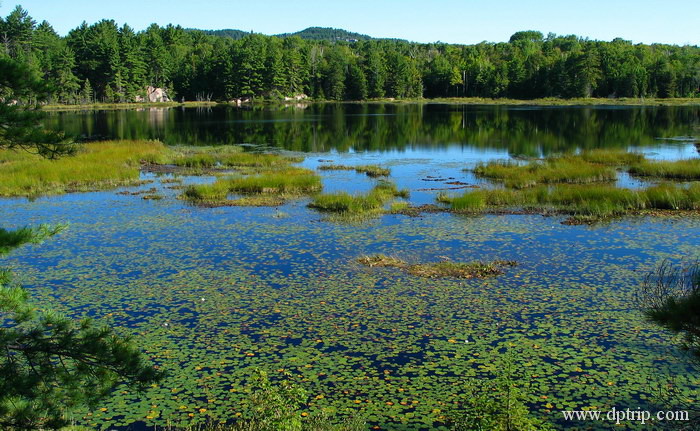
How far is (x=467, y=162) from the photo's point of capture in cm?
3481

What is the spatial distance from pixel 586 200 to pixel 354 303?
40.9 feet

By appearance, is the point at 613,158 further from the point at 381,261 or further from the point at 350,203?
the point at 381,261

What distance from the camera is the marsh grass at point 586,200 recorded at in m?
21.0

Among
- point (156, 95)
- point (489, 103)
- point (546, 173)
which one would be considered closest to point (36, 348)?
point (546, 173)

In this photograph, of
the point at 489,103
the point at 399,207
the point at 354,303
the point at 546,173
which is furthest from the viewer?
the point at 489,103

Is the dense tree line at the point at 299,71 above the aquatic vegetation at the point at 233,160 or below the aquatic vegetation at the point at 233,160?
above

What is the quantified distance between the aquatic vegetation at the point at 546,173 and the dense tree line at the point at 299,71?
284ft

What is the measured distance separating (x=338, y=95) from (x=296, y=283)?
126400 mm

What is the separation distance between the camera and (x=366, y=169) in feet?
104

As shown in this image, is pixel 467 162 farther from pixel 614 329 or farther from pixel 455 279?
pixel 614 329

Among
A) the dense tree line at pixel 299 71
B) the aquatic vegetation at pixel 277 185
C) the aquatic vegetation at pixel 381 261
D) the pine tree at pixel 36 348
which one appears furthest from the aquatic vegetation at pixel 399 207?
the dense tree line at pixel 299 71

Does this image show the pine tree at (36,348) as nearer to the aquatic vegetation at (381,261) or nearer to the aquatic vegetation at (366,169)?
the aquatic vegetation at (381,261)

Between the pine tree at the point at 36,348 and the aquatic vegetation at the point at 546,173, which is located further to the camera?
the aquatic vegetation at the point at 546,173

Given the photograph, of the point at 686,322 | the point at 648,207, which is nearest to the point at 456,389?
the point at 686,322
